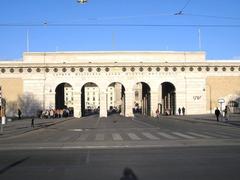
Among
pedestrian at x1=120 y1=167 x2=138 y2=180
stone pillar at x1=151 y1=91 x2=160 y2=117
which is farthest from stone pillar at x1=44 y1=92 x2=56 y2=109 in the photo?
pedestrian at x1=120 y1=167 x2=138 y2=180

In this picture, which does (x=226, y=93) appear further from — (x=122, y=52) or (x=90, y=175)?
(x=90, y=175)

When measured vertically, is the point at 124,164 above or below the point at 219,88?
below

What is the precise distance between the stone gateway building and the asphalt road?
6587 cm

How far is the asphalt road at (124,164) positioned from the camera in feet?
40.7

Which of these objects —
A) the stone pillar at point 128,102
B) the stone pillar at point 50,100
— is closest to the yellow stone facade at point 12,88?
the stone pillar at point 50,100

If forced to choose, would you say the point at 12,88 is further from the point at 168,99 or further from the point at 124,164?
the point at 124,164

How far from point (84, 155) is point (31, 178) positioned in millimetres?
5470

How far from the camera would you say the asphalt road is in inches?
488

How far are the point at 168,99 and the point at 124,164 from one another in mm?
82843

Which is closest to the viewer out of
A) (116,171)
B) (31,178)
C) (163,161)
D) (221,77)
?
(31,178)

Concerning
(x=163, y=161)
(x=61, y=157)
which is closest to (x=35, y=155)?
(x=61, y=157)

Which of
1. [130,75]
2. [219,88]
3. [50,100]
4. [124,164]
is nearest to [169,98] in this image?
[219,88]

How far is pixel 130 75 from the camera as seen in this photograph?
85562 millimetres

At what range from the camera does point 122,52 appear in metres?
86.0
